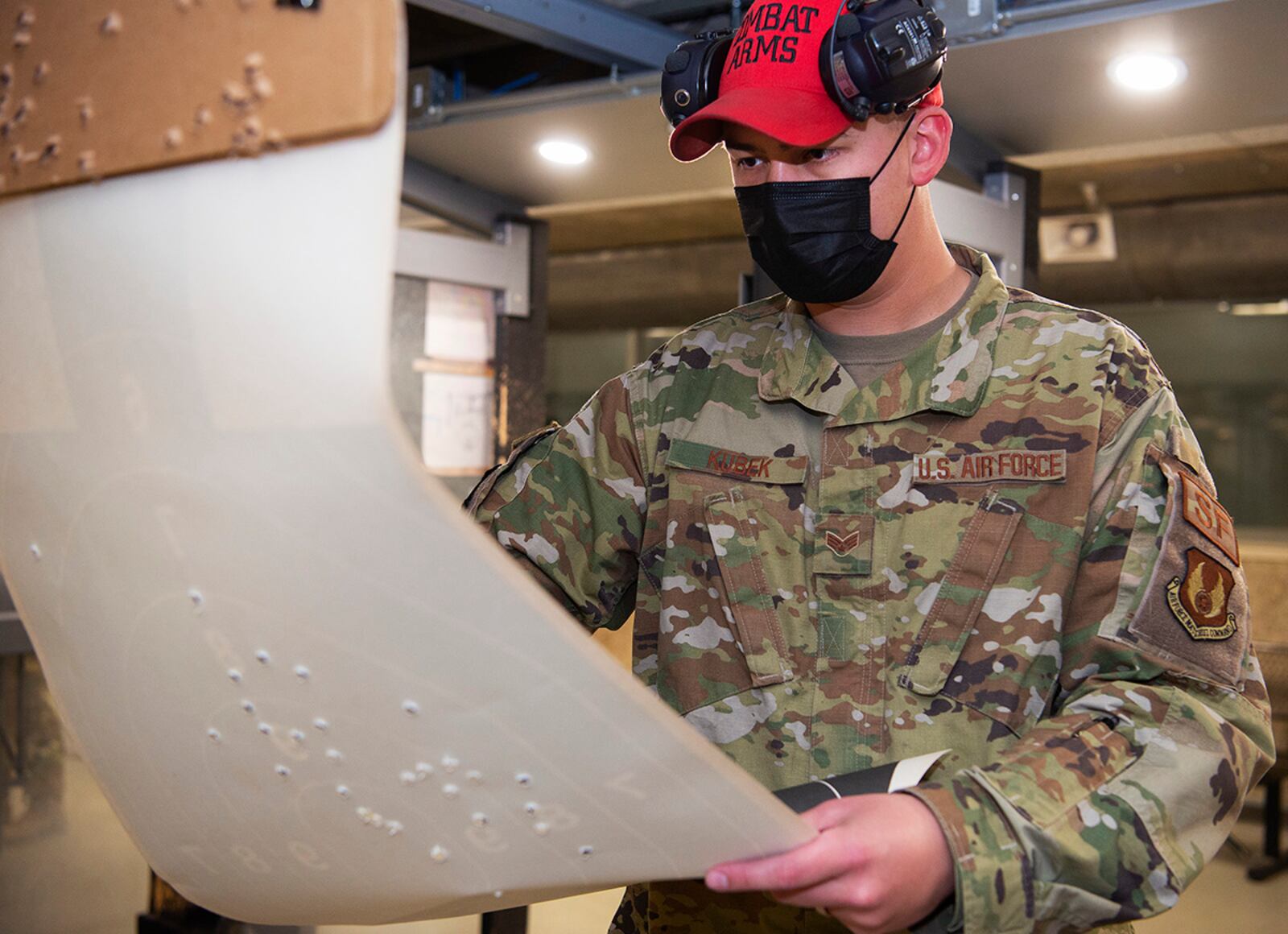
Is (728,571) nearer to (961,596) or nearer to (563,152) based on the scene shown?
(961,596)

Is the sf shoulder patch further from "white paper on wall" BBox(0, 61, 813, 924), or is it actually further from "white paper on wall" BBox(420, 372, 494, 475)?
A: "white paper on wall" BBox(420, 372, 494, 475)

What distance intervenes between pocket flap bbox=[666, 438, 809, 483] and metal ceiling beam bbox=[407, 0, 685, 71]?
142 cm

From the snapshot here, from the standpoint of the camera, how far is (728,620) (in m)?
1.08

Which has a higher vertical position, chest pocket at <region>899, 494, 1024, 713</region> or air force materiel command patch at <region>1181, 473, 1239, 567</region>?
air force materiel command patch at <region>1181, 473, 1239, 567</region>

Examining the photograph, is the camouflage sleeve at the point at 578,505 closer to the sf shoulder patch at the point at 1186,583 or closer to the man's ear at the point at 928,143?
the man's ear at the point at 928,143

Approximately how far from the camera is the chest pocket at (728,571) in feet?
3.46

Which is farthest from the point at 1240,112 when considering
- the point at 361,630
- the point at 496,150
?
the point at 361,630

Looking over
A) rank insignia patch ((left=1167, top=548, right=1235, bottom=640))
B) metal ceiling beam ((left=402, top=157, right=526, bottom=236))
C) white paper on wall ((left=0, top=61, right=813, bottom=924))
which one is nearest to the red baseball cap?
rank insignia patch ((left=1167, top=548, right=1235, bottom=640))

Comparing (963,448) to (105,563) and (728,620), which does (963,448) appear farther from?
(105,563)

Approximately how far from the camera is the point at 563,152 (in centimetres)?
300

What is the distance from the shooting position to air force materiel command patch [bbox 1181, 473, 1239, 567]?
0.88m

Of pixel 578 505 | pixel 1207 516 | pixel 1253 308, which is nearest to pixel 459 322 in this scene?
pixel 578 505

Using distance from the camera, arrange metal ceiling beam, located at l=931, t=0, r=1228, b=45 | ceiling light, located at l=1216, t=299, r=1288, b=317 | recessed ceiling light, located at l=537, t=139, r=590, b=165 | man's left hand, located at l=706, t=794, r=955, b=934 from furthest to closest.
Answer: ceiling light, located at l=1216, t=299, r=1288, b=317 → recessed ceiling light, located at l=537, t=139, r=590, b=165 → metal ceiling beam, located at l=931, t=0, r=1228, b=45 → man's left hand, located at l=706, t=794, r=955, b=934

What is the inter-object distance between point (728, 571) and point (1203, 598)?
0.39m
